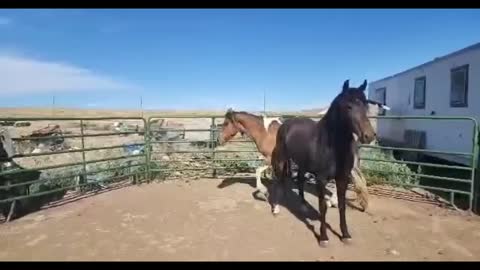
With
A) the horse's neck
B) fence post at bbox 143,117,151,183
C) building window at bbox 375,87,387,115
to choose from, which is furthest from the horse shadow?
building window at bbox 375,87,387,115

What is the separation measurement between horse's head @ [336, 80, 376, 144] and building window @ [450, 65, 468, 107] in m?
4.93

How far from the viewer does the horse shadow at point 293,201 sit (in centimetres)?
520

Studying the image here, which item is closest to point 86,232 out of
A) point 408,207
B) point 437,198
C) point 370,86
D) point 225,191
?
point 225,191

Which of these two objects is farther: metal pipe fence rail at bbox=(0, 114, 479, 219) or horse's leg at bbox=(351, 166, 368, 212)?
metal pipe fence rail at bbox=(0, 114, 479, 219)

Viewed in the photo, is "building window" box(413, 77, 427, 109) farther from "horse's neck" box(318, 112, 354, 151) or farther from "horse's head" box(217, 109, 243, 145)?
"horse's neck" box(318, 112, 354, 151)

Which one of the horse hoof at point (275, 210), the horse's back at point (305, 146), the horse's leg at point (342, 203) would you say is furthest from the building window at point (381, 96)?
the horse's leg at point (342, 203)

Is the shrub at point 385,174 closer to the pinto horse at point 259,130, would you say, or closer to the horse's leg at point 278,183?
the pinto horse at point 259,130

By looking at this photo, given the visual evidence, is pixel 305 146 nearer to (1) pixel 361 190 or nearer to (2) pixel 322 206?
(2) pixel 322 206

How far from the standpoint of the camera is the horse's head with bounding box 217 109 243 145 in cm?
697

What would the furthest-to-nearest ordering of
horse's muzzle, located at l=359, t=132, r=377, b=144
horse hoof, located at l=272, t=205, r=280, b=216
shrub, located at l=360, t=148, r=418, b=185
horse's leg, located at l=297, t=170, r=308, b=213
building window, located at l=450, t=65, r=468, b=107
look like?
building window, located at l=450, t=65, r=468, b=107 < shrub, located at l=360, t=148, r=418, b=185 < horse's leg, located at l=297, t=170, r=308, b=213 < horse hoof, located at l=272, t=205, r=280, b=216 < horse's muzzle, located at l=359, t=132, r=377, b=144

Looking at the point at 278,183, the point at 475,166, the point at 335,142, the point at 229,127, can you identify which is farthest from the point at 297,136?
the point at 475,166

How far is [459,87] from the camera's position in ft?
27.5
